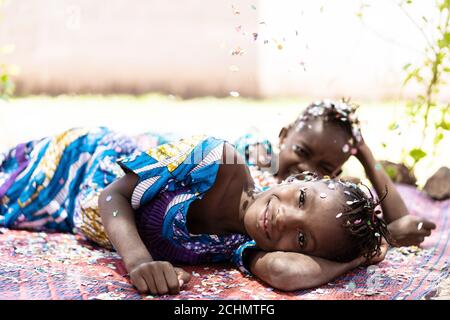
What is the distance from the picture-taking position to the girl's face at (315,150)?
3.52 m

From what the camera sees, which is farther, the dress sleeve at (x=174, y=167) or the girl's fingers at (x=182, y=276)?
the dress sleeve at (x=174, y=167)

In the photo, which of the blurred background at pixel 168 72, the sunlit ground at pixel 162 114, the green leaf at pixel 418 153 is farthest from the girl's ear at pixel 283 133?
the blurred background at pixel 168 72

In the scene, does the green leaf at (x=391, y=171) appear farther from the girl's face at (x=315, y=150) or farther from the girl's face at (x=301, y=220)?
the girl's face at (x=301, y=220)

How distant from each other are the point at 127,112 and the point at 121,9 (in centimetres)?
132

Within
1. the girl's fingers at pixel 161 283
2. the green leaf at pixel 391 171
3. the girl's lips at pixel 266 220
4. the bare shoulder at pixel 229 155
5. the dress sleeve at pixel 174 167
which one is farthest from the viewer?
the green leaf at pixel 391 171

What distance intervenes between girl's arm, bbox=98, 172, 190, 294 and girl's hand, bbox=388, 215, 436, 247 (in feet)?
4.46

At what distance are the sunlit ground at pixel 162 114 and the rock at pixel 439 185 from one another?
1886 mm

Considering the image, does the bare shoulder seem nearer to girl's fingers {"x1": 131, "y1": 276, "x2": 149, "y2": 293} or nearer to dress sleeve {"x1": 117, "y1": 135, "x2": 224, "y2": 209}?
dress sleeve {"x1": 117, "y1": 135, "x2": 224, "y2": 209}

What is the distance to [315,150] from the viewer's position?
353 cm

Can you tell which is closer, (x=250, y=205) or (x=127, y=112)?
(x=250, y=205)

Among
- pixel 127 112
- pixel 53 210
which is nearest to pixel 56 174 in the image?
pixel 53 210

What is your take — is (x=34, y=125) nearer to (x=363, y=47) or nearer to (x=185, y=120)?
(x=185, y=120)

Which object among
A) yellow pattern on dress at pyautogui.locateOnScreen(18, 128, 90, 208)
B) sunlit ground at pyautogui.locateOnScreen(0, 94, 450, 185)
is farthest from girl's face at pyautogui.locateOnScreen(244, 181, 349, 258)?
sunlit ground at pyautogui.locateOnScreen(0, 94, 450, 185)

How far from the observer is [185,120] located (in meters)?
7.10
